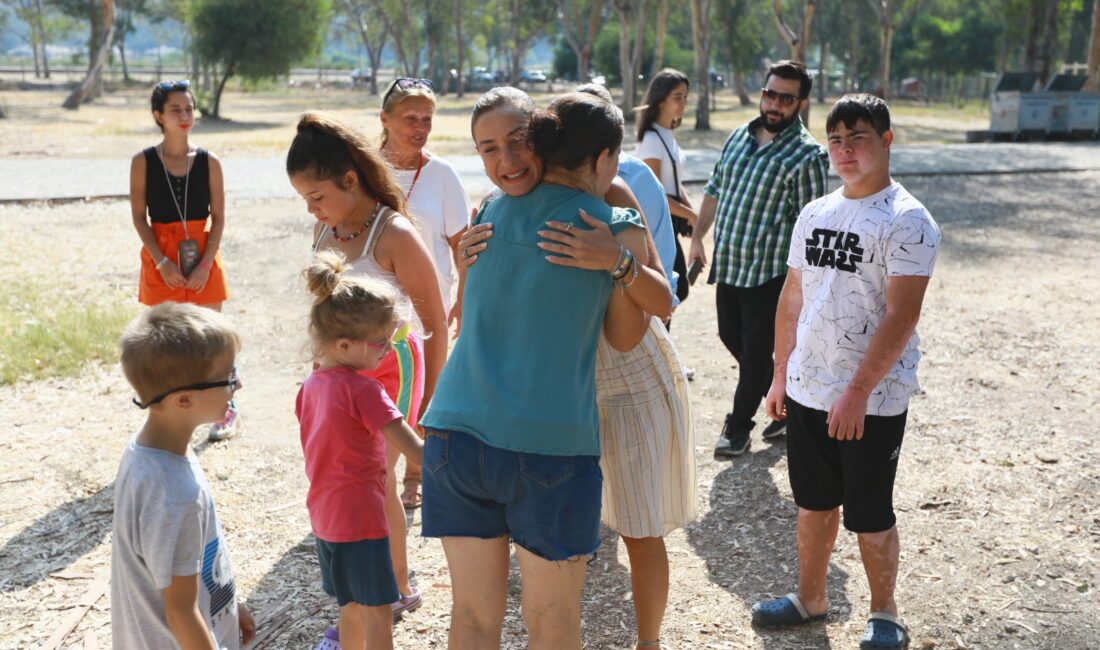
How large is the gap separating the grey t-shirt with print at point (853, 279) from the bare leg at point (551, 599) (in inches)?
51.6

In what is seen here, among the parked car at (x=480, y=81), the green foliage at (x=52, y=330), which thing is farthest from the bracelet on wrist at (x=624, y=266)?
the parked car at (x=480, y=81)

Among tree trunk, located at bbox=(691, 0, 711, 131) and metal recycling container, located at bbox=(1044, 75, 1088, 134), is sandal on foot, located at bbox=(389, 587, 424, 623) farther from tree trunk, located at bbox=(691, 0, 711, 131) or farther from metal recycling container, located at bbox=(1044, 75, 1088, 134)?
metal recycling container, located at bbox=(1044, 75, 1088, 134)

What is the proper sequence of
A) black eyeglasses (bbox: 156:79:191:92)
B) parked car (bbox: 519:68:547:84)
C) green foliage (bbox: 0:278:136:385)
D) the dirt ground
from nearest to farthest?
1. the dirt ground
2. black eyeglasses (bbox: 156:79:191:92)
3. green foliage (bbox: 0:278:136:385)
4. parked car (bbox: 519:68:547:84)

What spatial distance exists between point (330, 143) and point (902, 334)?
1931mm

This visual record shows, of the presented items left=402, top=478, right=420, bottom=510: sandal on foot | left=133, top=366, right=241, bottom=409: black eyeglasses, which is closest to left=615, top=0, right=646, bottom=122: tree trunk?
left=402, top=478, right=420, bottom=510: sandal on foot

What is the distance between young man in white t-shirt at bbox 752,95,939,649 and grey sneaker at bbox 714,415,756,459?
1697 millimetres

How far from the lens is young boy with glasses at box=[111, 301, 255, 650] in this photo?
7.31 feet

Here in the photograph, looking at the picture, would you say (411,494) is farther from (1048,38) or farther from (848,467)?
(1048,38)

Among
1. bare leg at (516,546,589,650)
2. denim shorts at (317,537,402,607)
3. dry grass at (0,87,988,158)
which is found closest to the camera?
bare leg at (516,546,589,650)

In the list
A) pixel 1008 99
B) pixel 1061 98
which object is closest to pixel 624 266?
pixel 1008 99

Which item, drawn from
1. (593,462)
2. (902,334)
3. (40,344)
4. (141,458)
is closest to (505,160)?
(593,462)

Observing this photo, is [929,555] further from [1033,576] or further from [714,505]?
[714,505]

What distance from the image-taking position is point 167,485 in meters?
2.24

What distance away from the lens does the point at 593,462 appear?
2486 millimetres
